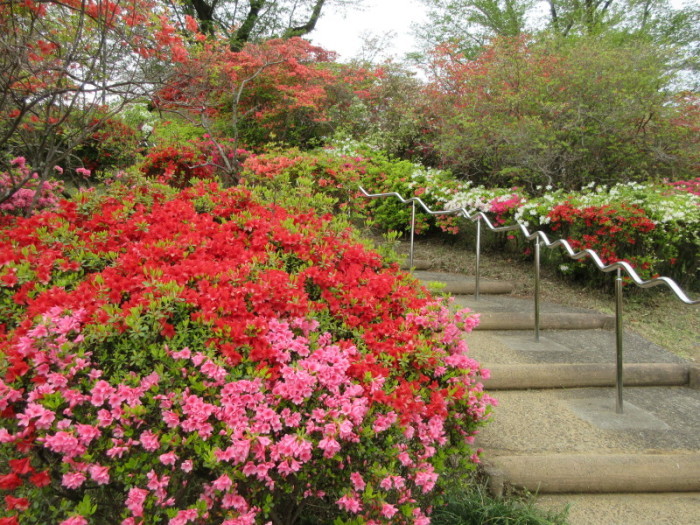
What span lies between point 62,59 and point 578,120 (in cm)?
561

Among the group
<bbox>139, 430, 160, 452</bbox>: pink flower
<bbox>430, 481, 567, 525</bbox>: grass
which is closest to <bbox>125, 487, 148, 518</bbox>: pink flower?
<bbox>139, 430, 160, 452</bbox>: pink flower

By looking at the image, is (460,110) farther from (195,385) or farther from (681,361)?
(195,385)

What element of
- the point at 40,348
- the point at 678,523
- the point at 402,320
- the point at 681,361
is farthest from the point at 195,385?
the point at 681,361

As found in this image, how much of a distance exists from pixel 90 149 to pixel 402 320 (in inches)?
393

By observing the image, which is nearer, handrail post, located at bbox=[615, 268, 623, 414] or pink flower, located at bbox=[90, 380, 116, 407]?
pink flower, located at bbox=[90, 380, 116, 407]

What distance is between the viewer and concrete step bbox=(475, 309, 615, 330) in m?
4.38

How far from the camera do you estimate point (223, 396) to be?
5.27ft

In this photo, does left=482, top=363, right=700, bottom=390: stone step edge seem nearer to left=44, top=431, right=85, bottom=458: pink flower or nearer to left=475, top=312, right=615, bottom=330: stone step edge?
left=475, top=312, right=615, bottom=330: stone step edge

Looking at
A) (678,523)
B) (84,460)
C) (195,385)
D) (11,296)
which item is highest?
(11,296)

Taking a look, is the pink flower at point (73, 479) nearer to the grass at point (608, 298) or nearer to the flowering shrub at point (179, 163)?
the grass at point (608, 298)

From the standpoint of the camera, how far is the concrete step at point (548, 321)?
172 inches

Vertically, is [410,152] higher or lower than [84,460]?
higher

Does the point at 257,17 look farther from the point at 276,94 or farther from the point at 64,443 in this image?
the point at 64,443

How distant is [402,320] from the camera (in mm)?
2150
